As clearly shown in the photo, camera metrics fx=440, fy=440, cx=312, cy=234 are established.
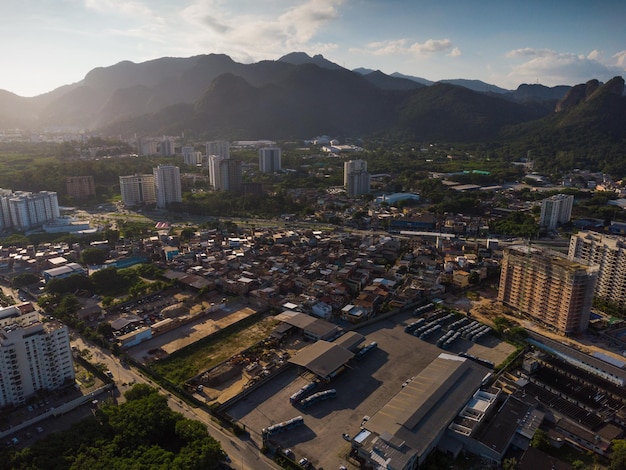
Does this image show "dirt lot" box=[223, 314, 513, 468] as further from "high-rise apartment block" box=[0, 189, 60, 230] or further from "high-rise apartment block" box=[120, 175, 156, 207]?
"high-rise apartment block" box=[120, 175, 156, 207]

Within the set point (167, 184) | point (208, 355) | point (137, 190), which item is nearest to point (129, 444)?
point (208, 355)

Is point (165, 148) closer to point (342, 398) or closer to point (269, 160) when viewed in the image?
point (269, 160)

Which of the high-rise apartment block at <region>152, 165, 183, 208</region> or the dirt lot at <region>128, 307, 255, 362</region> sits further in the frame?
the high-rise apartment block at <region>152, 165, 183, 208</region>

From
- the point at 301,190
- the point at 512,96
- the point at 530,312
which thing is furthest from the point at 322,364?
the point at 512,96

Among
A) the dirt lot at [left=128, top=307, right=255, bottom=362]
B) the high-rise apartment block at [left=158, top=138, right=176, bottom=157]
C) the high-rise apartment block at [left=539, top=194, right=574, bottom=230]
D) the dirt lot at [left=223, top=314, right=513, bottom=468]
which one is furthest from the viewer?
the high-rise apartment block at [left=158, top=138, right=176, bottom=157]

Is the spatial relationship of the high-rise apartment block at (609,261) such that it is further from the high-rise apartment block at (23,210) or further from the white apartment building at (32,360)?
the high-rise apartment block at (23,210)

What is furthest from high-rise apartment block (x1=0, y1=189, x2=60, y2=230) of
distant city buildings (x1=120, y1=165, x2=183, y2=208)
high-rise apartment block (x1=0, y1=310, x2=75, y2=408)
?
→ high-rise apartment block (x1=0, y1=310, x2=75, y2=408)

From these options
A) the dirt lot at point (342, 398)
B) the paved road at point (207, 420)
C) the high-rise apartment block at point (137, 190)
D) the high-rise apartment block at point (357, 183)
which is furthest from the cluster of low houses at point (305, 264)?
the high-rise apartment block at point (357, 183)
